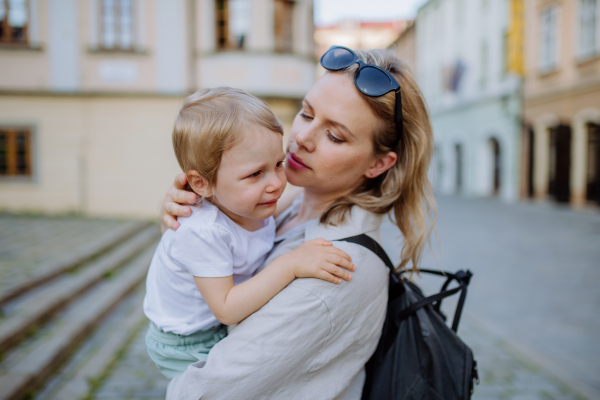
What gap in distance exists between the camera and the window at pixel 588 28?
14547mm

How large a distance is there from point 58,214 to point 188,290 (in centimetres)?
1149

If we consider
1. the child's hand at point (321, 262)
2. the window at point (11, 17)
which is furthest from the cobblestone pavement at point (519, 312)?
the window at point (11, 17)

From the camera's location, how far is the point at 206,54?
11.7m

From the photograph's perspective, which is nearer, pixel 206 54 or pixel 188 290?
pixel 188 290

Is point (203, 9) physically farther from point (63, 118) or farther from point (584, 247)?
point (584, 247)

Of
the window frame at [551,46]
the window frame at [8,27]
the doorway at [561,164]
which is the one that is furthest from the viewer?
the window frame at [551,46]

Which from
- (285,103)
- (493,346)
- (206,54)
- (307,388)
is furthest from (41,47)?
(307,388)

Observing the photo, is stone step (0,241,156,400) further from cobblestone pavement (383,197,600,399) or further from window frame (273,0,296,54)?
window frame (273,0,296,54)

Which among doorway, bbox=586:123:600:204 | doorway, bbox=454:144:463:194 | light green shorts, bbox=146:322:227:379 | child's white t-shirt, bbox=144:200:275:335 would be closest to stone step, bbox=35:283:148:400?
light green shorts, bbox=146:322:227:379

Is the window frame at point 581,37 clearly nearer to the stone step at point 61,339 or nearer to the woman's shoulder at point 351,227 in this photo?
the stone step at point 61,339

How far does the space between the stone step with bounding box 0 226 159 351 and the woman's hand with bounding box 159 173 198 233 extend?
333 cm

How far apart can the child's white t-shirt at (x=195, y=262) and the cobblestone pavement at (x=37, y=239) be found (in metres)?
4.34

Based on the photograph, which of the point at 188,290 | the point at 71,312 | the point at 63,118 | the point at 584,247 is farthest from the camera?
the point at 63,118

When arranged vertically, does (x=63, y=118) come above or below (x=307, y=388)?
above
